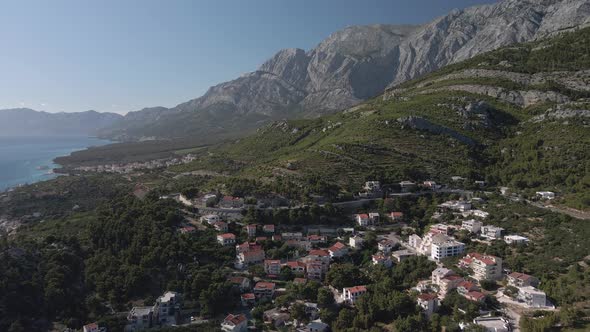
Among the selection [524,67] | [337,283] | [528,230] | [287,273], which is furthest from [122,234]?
[524,67]

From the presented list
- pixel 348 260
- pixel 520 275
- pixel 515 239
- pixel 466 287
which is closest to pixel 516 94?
pixel 515 239

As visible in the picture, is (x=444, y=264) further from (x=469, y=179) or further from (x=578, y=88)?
(x=578, y=88)

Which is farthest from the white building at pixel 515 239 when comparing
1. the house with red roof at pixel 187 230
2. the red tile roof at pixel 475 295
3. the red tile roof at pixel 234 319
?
the house with red roof at pixel 187 230

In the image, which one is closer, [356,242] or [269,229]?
[356,242]

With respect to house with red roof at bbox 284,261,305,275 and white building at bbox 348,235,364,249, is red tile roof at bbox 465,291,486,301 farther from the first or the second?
house with red roof at bbox 284,261,305,275

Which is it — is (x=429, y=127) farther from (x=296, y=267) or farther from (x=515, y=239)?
(x=296, y=267)

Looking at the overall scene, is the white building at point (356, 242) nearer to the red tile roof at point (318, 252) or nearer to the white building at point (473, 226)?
the red tile roof at point (318, 252)
